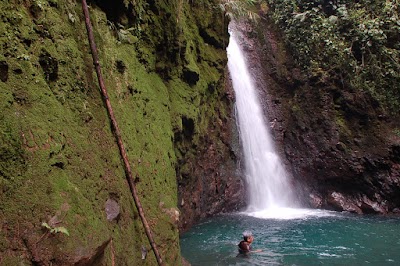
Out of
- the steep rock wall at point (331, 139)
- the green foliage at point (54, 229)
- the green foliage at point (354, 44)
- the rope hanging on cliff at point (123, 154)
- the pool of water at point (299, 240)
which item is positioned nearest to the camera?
the green foliage at point (54, 229)

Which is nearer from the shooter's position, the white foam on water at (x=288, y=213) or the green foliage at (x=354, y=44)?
the white foam on water at (x=288, y=213)

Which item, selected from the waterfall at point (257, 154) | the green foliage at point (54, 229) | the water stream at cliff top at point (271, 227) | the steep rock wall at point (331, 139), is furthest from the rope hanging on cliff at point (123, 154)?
the steep rock wall at point (331, 139)

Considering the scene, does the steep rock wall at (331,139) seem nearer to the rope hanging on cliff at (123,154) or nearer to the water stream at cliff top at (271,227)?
the water stream at cliff top at (271,227)

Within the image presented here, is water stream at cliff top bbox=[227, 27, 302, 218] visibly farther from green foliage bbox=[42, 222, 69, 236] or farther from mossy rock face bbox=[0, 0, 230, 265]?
green foliage bbox=[42, 222, 69, 236]

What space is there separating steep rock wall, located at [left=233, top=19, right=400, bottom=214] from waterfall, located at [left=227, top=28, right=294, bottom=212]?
20.9 inches

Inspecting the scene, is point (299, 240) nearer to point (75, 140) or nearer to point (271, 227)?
point (271, 227)

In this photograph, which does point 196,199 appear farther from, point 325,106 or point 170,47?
point 325,106

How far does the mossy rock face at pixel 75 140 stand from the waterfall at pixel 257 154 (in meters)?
7.57

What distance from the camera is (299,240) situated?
9031 mm

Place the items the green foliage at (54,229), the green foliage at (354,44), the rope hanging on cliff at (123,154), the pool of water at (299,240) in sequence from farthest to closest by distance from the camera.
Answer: the green foliage at (354,44), the pool of water at (299,240), the rope hanging on cliff at (123,154), the green foliage at (54,229)

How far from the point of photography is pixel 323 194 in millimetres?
14445

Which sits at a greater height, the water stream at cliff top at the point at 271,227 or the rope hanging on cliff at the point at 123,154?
the rope hanging on cliff at the point at 123,154

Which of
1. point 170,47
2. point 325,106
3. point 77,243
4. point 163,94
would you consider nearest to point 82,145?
point 77,243

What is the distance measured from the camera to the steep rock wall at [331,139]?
539 inches
